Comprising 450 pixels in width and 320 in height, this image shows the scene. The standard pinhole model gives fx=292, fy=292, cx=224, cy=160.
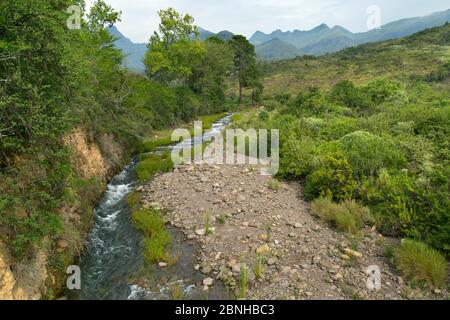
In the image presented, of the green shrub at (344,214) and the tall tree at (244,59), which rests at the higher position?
the tall tree at (244,59)

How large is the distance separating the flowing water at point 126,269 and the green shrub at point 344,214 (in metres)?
4.32

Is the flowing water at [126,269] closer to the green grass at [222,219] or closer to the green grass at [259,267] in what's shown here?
the green grass at [259,267]

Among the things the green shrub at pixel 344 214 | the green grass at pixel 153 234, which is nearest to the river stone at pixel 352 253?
the green shrub at pixel 344 214

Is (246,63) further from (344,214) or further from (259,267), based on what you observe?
(259,267)

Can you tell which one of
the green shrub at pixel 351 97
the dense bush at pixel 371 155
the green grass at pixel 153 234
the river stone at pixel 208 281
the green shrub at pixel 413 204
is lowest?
the river stone at pixel 208 281

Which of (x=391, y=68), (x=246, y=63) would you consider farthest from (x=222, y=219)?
(x=391, y=68)

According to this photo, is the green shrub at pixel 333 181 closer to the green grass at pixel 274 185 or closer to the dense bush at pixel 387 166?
the dense bush at pixel 387 166

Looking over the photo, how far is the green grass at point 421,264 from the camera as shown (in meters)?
6.61

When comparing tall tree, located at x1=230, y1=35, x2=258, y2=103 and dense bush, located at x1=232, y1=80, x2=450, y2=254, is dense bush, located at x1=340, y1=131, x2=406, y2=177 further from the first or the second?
tall tree, located at x1=230, y1=35, x2=258, y2=103

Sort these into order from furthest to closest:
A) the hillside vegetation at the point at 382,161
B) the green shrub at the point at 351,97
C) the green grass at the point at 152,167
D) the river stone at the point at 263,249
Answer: the green shrub at the point at 351,97, the green grass at the point at 152,167, the hillside vegetation at the point at 382,161, the river stone at the point at 263,249

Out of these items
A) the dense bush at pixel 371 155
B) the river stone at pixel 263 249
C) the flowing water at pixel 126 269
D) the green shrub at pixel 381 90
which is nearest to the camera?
the flowing water at pixel 126 269

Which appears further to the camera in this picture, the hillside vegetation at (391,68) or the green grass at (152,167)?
the hillside vegetation at (391,68)

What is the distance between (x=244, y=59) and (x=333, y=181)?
4255 centimetres
